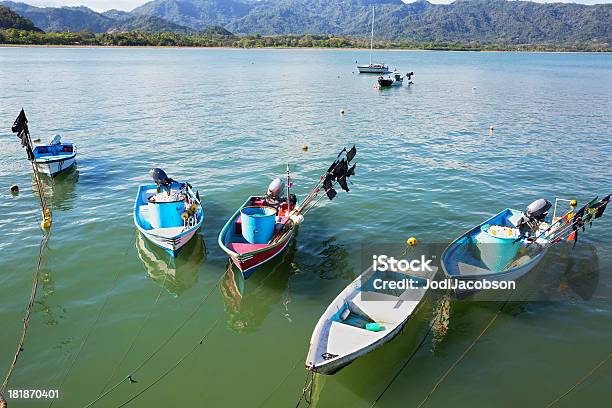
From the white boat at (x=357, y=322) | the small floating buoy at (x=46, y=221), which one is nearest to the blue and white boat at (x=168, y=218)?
the small floating buoy at (x=46, y=221)

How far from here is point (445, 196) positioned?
2811 cm

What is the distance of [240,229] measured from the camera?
792 inches

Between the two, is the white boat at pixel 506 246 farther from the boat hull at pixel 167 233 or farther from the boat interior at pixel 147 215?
the boat interior at pixel 147 215

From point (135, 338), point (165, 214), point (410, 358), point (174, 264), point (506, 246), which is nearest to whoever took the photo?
point (410, 358)

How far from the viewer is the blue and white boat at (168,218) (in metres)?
19.2

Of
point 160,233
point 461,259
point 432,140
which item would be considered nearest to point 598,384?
point 461,259

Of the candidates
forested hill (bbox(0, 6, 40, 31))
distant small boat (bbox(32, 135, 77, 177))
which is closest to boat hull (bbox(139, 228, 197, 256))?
distant small boat (bbox(32, 135, 77, 177))

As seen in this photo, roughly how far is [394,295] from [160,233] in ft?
34.4

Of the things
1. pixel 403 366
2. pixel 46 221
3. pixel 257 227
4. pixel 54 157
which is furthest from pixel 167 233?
pixel 54 157

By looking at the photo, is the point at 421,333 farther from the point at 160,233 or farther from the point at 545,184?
the point at 545,184

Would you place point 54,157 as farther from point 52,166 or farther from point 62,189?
point 62,189

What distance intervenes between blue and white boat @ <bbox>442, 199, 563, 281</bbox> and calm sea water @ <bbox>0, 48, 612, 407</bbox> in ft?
4.81

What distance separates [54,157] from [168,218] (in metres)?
15.5

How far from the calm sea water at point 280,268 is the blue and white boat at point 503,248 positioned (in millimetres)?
1467
